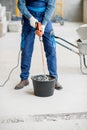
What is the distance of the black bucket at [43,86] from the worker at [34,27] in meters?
0.29

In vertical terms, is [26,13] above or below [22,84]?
above

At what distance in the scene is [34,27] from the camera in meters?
3.81

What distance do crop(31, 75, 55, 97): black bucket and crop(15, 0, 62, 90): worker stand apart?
29cm

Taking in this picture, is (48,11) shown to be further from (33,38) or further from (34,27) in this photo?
(33,38)

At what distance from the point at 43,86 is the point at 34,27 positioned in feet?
2.26

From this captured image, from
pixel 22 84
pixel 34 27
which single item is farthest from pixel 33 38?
pixel 22 84

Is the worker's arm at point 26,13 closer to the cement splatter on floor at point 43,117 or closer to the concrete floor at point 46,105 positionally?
the concrete floor at point 46,105

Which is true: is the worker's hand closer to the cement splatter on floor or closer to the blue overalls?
the blue overalls

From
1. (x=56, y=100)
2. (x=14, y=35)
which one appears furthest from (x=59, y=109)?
(x=14, y=35)

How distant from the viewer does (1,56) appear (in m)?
6.05

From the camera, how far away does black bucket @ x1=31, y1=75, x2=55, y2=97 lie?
374cm

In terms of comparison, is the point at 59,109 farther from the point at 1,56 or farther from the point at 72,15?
the point at 72,15

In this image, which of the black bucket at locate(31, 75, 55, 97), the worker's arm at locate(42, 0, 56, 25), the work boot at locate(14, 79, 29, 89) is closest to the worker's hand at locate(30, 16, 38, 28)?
the worker's arm at locate(42, 0, 56, 25)

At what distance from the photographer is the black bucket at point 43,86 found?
147 inches
